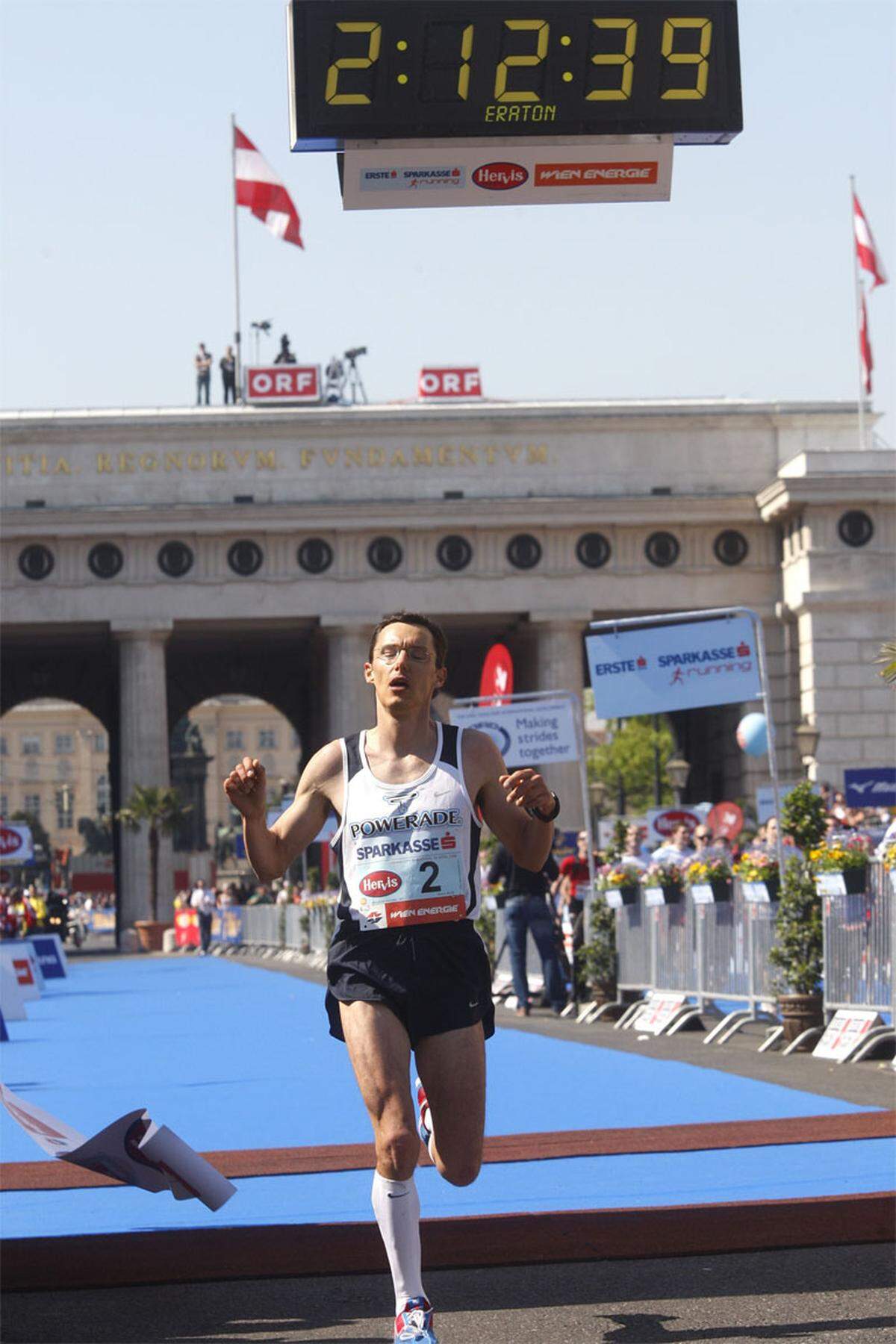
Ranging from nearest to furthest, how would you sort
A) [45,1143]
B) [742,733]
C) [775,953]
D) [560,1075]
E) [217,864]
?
[45,1143] → [560,1075] → [775,953] → [742,733] → [217,864]

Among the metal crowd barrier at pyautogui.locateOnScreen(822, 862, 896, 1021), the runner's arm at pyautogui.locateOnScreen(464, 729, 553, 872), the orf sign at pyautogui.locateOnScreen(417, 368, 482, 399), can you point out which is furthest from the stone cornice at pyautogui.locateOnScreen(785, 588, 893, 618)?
the runner's arm at pyautogui.locateOnScreen(464, 729, 553, 872)

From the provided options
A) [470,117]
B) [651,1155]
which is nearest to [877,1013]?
[651,1155]

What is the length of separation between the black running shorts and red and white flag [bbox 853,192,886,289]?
47721mm

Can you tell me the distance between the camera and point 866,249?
2077 inches

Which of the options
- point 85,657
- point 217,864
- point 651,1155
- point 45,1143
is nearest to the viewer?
point 45,1143

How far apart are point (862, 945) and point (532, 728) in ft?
28.8

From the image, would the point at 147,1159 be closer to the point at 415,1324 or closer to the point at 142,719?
the point at 415,1324

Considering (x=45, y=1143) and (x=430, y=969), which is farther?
(x=45, y=1143)

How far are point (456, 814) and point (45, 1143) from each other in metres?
2.19

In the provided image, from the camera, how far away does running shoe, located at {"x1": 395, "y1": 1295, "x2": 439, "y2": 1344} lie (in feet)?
19.8

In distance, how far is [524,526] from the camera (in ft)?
212

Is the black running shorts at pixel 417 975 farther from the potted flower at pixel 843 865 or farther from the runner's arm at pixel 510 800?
the potted flower at pixel 843 865

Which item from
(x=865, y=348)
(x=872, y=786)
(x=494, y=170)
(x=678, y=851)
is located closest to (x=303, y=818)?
(x=494, y=170)

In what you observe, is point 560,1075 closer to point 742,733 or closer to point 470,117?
point 470,117
